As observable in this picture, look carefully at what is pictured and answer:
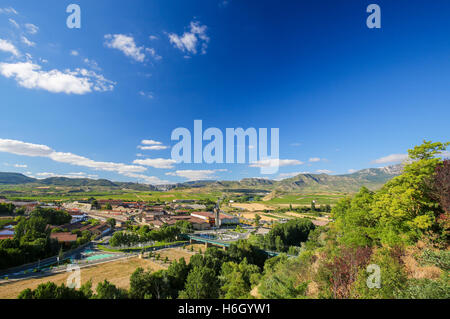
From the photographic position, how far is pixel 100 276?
27.2 meters

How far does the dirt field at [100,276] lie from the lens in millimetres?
22856

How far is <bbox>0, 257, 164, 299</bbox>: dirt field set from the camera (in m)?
22.9

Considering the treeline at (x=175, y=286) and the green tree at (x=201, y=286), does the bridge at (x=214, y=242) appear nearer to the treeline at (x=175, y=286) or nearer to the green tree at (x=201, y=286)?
the treeline at (x=175, y=286)

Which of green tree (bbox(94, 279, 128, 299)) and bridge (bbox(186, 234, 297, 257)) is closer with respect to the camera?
green tree (bbox(94, 279, 128, 299))

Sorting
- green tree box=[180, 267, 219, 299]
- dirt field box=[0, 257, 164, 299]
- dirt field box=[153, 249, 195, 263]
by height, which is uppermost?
green tree box=[180, 267, 219, 299]

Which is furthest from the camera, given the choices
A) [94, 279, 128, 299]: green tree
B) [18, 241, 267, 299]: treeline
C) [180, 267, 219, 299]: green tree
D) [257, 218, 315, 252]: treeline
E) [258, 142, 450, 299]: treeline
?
[257, 218, 315, 252]: treeline

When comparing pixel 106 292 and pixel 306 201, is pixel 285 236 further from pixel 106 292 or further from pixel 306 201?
pixel 306 201

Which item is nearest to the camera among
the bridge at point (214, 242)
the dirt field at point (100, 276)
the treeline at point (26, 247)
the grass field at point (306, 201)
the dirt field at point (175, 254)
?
the dirt field at point (100, 276)

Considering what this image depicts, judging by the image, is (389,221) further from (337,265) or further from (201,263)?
(201,263)

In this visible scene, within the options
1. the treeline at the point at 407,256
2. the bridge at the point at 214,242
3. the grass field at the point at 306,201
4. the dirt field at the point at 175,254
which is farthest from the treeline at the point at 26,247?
the grass field at the point at 306,201

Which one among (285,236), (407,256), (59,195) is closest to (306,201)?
(285,236)

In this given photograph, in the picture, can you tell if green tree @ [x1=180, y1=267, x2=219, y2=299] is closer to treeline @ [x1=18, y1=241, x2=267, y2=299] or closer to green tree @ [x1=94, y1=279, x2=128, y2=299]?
treeline @ [x1=18, y1=241, x2=267, y2=299]

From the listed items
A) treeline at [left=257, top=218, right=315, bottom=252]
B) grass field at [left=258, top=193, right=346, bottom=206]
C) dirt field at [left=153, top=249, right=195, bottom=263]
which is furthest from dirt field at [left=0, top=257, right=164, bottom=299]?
grass field at [left=258, top=193, right=346, bottom=206]

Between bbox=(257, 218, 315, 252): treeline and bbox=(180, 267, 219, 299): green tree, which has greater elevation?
bbox=(180, 267, 219, 299): green tree
